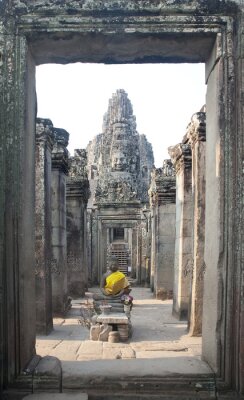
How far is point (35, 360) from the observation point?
4.13 meters

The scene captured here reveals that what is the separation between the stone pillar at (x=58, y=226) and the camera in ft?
32.6

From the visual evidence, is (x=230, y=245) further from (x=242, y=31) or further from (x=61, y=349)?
(x=61, y=349)

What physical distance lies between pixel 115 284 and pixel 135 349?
214cm

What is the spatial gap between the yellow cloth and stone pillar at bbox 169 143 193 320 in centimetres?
144

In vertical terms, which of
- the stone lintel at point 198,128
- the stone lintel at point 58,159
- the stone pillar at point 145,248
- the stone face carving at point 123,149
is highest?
the stone face carving at point 123,149

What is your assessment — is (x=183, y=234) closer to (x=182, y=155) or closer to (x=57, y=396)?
(x=182, y=155)

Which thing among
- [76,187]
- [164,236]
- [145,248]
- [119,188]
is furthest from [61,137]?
[119,188]

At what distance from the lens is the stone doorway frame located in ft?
12.1

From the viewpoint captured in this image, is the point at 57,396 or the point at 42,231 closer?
the point at 57,396

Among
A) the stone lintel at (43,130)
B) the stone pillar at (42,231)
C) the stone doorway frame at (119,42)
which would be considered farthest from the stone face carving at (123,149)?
the stone doorway frame at (119,42)

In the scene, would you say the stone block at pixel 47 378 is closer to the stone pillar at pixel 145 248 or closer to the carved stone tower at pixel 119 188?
the stone pillar at pixel 145 248

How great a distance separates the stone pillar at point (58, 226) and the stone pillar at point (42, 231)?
4.90 feet

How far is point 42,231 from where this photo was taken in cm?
812

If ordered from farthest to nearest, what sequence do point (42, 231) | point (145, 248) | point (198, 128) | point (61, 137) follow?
point (145, 248), point (61, 137), point (42, 231), point (198, 128)
